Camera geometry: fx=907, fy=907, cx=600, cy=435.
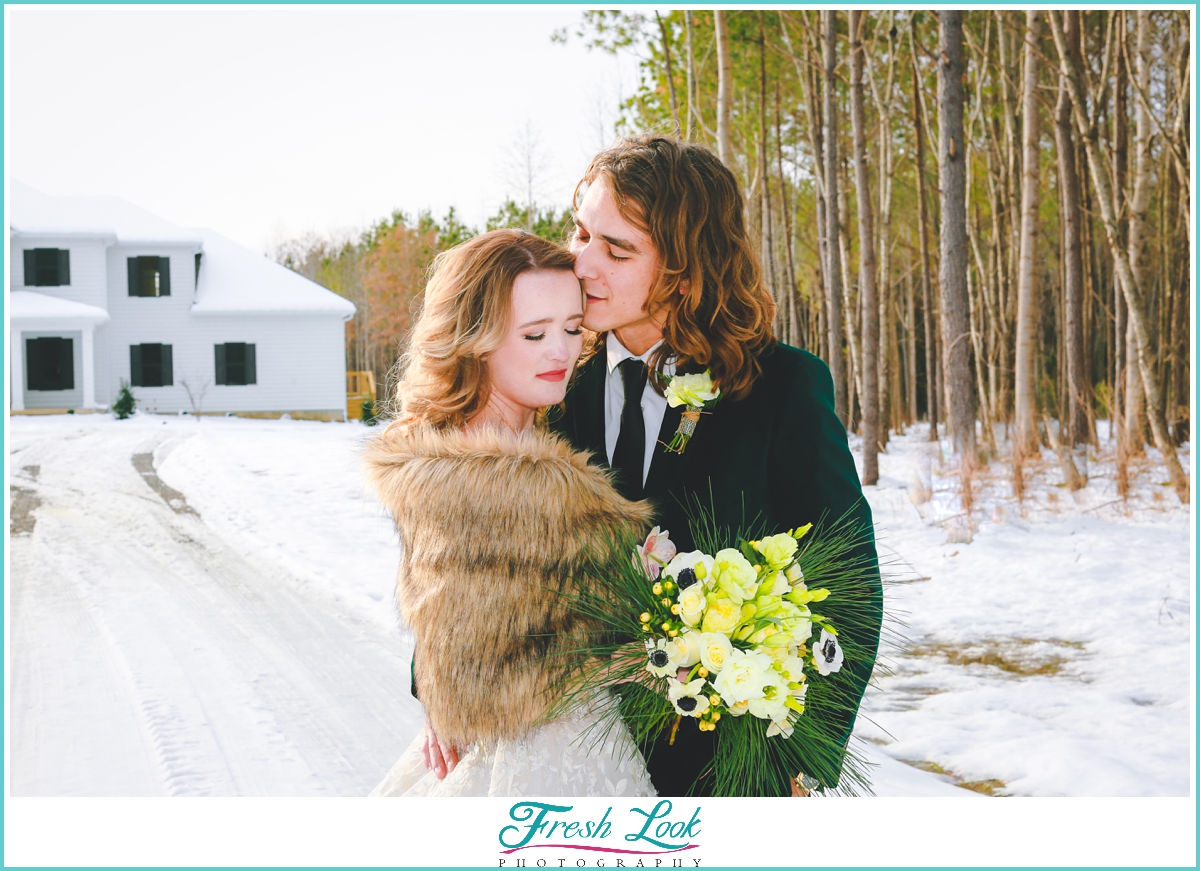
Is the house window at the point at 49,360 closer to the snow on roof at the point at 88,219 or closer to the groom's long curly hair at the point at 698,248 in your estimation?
the snow on roof at the point at 88,219

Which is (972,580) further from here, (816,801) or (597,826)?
(597,826)

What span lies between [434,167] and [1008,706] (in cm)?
364

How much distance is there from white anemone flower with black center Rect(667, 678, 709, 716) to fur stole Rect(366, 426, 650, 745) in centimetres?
20

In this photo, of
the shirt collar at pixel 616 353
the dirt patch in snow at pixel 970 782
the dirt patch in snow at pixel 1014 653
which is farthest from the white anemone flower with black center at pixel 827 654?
the dirt patch in snow at pixel 1014 653

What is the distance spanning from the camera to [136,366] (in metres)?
16.4

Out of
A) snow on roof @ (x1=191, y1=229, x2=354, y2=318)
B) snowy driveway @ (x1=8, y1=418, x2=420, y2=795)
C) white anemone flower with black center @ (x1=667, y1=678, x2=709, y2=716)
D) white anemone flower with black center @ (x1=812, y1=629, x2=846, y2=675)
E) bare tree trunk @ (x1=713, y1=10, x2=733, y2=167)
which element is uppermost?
bare tree trunk @ (x1=713, y1=10, x2=733, y2=167)

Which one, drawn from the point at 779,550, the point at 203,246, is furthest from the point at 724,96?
the point at 203,246

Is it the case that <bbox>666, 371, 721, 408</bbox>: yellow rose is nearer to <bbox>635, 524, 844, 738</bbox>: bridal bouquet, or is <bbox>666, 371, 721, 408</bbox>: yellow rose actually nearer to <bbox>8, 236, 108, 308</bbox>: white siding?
<bbox>635, 524, 844, 738</bbox>: bridal bouquet

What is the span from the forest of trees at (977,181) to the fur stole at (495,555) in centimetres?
100

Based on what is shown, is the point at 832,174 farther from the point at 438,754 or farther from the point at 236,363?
the point at 236,363

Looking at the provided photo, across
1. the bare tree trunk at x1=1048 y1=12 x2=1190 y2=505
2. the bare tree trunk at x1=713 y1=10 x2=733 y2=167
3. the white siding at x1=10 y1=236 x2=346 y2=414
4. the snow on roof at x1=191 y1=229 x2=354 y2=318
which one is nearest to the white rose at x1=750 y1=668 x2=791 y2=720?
the bare tree trunk at x1=1048 y1=12 x2=1190 y2=505

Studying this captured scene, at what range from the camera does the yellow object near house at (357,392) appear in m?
18.6

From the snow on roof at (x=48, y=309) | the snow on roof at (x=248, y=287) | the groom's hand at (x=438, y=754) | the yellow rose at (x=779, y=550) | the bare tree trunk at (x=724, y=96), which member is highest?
the bare tree trunk at (x=724, y=96)

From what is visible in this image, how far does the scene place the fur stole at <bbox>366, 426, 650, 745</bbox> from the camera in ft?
5.22
